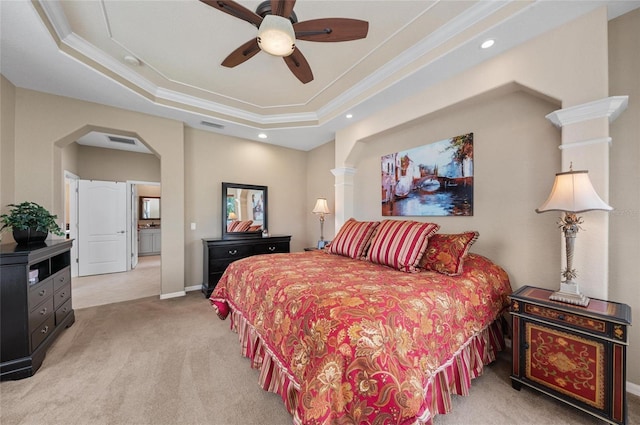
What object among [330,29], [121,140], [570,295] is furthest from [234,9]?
[121,140]

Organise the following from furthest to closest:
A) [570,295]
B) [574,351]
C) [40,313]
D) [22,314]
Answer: [40,313], [22,314], [570,295], [574,351]

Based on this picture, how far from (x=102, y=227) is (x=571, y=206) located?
7480mm

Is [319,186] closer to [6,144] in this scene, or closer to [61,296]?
[61,296]

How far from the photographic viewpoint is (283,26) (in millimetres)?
1706

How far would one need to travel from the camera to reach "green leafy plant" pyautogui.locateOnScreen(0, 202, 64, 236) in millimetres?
2359

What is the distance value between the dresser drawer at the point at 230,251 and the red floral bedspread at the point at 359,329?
6.05 ft

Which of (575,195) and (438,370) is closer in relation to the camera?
(438,370)

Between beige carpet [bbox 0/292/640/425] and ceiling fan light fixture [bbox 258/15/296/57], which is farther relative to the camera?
ceiling fan light fixture [bbox 258/15/296/57]

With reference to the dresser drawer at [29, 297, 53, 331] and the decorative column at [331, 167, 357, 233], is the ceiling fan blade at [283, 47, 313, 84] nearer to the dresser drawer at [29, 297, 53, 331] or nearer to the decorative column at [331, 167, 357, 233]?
the decorative column at [331, 167, 357, 233]

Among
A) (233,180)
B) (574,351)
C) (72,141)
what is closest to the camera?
(574,351)

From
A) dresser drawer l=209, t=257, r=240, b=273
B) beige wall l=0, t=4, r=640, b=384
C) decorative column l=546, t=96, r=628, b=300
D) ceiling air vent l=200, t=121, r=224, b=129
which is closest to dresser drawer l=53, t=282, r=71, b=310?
beige wall l=0, t=4, r=640, b=384

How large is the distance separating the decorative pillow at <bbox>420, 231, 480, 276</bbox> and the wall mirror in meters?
8.87

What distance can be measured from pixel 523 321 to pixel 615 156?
1.43m

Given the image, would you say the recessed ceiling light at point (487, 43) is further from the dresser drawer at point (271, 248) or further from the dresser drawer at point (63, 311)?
the dresser drawer at point (63, 311)
